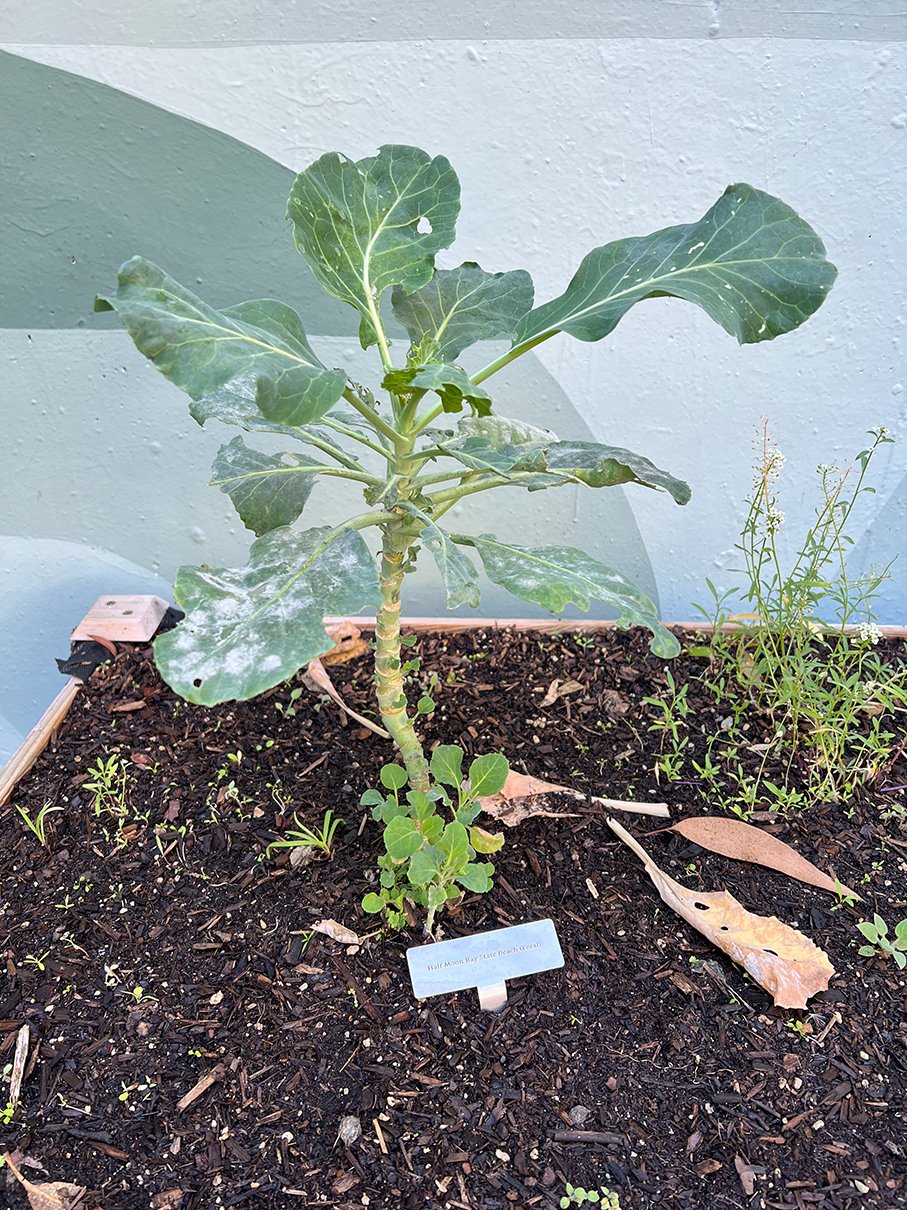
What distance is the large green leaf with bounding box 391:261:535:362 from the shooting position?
108cm

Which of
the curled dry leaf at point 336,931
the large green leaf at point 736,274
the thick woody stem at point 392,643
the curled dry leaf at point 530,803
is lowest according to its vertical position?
the curled dry leaf at point 336,931

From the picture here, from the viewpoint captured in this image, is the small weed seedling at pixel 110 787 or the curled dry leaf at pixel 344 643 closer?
the small weed seedling at pixel 110 787

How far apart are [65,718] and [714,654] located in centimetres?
118

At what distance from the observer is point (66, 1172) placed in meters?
0.90

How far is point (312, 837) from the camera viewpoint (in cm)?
119

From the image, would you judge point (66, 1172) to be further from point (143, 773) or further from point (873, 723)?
point (873, 723)

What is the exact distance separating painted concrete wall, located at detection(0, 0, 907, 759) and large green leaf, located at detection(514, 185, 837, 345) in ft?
2.07

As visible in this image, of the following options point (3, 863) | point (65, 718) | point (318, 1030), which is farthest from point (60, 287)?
point (318, 1030)

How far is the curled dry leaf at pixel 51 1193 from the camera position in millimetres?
864

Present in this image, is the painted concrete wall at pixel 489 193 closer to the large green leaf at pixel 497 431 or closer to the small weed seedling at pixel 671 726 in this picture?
the small weed seedling at pixel 671 726

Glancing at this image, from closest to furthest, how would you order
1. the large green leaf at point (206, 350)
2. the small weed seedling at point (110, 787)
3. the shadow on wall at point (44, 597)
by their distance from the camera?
the large green leaf at point (206, 350), the small weed seedling at point (110, 787), the shadow on wall at point (44, 597)

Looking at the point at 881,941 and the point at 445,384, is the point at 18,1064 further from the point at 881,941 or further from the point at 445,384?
the point at 881,941

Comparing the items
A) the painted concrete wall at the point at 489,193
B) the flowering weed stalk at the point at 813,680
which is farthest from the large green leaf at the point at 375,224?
the flowering weed stalk at the point at 813,680

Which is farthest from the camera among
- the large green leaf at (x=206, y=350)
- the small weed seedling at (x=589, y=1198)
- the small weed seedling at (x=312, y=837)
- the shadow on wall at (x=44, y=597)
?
the shadow on wall at (x=44, y=597)
